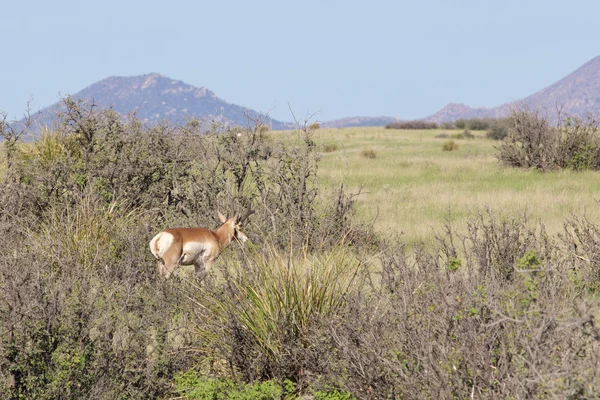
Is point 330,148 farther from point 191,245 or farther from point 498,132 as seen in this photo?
point 191,245

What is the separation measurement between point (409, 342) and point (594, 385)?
1638 mm

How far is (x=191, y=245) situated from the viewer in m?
9.71

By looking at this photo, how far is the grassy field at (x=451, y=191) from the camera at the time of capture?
15.9 metres

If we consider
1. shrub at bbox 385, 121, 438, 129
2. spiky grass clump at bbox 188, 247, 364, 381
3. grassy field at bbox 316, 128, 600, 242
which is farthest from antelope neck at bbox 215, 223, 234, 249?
shrub at bbox 385, 121, 438, 129

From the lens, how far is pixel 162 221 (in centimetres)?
1296

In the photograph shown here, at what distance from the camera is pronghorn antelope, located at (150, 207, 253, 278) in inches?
372

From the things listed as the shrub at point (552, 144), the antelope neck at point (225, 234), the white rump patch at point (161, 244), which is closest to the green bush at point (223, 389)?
the white rump patch at point (161, 244)

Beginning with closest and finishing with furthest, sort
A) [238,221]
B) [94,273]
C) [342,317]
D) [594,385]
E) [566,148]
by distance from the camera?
1. [594,385]
2. [342,317]
3. [94,273]
4. [238,221]
5. [566,148]

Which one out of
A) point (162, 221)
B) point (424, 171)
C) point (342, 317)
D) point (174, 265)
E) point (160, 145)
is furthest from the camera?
point (424, 171)

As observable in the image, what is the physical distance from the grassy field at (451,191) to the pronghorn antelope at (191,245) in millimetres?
1843

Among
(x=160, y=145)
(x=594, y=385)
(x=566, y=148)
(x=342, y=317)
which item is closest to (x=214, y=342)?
(x=342, y=317)

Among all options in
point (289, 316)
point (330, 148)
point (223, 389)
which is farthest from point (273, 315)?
point (330, 148)

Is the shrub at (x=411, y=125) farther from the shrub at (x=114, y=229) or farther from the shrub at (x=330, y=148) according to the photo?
the shrub at (x=114, y=229)

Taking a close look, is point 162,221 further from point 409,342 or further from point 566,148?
point 566,148
